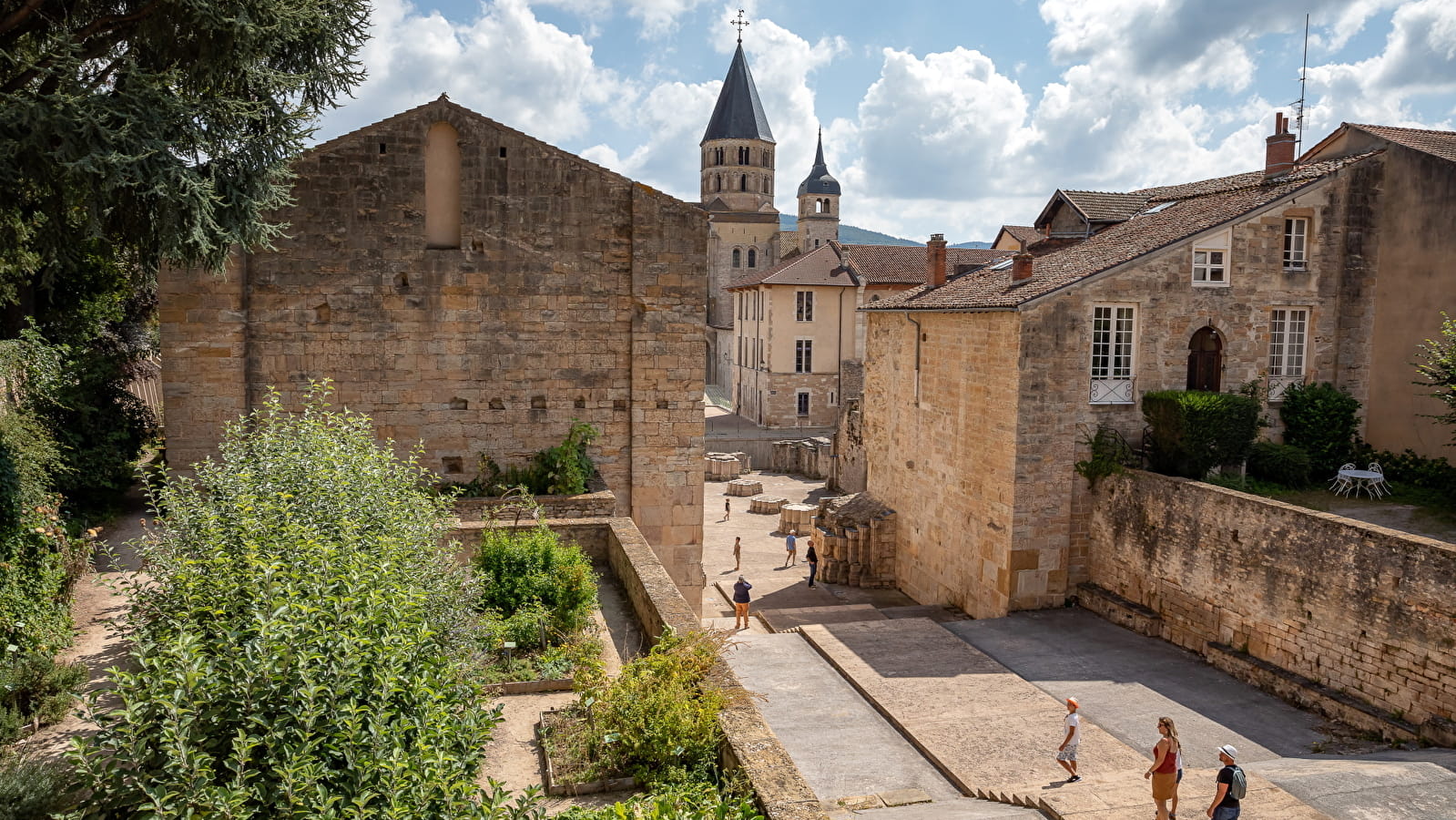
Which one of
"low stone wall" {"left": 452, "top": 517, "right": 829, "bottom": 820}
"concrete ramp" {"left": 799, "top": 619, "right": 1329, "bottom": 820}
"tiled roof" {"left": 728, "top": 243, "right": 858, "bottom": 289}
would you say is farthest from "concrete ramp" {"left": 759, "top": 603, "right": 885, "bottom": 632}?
"tiled roof" {"left": 728, "top": 243, "right": 858, "bottom": 289}

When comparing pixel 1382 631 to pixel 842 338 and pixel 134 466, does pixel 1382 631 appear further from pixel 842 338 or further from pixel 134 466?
pixel 842 338

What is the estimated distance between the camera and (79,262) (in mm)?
18766

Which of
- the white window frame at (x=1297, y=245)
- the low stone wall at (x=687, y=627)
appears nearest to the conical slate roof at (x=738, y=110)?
the white window frame at (x=1297, y=245)

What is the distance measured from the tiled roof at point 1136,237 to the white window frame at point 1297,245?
34.0 inches

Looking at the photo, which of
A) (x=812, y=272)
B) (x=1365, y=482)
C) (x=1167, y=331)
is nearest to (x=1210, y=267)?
(x=1167, y=331)

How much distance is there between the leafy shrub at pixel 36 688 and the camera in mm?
8406

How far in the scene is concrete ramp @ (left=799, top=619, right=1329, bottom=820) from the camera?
35.3 feet

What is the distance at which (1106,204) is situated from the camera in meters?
26.2

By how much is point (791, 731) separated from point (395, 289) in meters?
9.26

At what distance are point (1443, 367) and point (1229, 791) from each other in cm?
1217

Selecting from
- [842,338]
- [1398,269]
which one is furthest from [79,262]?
[842,338]

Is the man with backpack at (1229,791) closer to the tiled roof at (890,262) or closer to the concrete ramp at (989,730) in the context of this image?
the concrete ramp at (989,730)

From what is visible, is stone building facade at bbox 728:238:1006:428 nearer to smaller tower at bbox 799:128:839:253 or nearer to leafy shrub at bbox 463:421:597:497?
smaller tower at bbox 799:128:839:253

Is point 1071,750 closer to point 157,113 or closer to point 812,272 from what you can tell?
point 157,113
